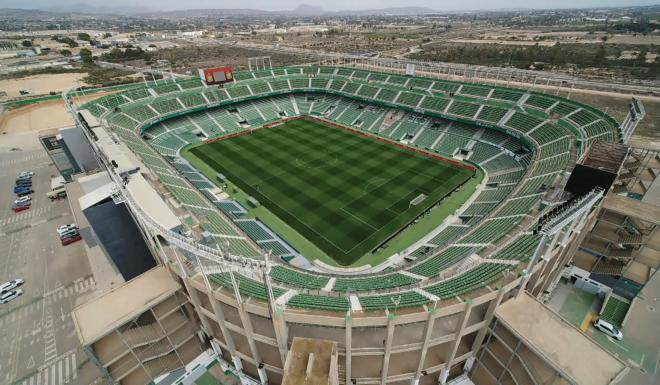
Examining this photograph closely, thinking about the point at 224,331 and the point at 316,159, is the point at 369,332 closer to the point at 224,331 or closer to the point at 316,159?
the point at 224,331

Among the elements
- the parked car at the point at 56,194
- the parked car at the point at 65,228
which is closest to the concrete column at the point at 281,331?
the parked car at the point at 65,228

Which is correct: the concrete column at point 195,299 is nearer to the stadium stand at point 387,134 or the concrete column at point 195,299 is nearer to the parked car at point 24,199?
the stadium stand at point 387,134

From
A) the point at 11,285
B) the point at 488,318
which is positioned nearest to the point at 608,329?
the point at 488,318

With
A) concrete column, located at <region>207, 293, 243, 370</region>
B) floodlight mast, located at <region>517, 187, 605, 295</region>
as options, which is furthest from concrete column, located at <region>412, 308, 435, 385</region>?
concrete column, located at <region>207, 293, 243, 370</region>

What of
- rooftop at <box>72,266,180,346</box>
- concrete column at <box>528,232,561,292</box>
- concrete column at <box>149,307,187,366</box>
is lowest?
concrete column at <box>149,307,187,366</box>

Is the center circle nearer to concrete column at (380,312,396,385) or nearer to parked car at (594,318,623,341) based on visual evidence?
concrete column at (380,312,396,385)

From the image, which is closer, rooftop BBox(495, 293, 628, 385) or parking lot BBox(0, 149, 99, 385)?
rooftop BBox(495, 293, 628, 385)

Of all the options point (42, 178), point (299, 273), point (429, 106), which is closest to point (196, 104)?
point (42, 178)
